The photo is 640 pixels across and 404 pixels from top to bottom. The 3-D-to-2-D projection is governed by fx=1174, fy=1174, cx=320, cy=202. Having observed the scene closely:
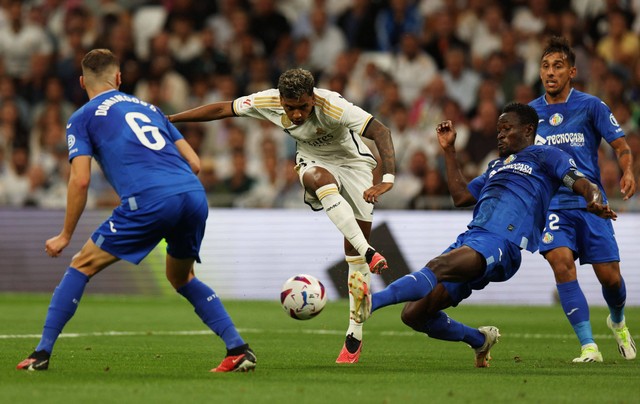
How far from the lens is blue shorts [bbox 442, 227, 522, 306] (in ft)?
28.0

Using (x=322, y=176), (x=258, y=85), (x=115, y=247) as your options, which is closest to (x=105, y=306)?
(x=258, y=85)

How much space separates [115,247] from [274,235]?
1024 centimetres

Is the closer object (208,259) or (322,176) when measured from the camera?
(322,176)

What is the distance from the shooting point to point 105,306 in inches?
649

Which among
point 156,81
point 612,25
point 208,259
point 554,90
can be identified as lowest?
point 208,259

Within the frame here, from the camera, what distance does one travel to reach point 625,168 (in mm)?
9953

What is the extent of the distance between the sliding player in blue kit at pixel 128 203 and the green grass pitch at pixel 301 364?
423mm

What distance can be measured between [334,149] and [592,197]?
2.45m

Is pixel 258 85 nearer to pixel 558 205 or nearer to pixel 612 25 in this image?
pixel 612 25

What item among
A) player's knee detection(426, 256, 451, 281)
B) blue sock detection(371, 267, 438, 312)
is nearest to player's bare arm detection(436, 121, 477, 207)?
player's knee detection(426, 256, 451, 281)

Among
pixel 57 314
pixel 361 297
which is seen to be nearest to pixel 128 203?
pixel 57 314

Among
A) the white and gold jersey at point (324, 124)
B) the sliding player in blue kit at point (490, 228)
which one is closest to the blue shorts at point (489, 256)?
A: the sliding player in blue kit at point (490, 228)

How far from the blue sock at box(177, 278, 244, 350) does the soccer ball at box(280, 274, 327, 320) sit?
0.50 metres

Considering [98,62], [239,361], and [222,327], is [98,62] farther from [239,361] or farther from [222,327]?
[239,361]
